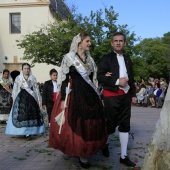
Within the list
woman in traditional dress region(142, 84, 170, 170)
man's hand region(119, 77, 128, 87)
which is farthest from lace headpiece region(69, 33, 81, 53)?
woman in traditional dress region(142, 84, 170, 170)

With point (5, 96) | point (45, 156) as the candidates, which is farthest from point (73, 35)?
point (45, 156)

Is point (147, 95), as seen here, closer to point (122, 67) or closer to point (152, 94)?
point (152, 94)

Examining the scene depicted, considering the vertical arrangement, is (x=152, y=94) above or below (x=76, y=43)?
below

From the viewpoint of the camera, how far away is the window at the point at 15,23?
28.7 m

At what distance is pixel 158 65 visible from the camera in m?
48.6

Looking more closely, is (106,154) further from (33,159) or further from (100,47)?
(100,47)

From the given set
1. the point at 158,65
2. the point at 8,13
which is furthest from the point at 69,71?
the point at 158,65

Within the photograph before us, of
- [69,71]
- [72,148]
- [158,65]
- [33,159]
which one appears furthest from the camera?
[158,65]

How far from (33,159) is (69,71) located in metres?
1.62

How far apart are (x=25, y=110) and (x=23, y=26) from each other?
22.2 meters

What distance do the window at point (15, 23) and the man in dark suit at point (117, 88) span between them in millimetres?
24993

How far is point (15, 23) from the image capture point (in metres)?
28.9

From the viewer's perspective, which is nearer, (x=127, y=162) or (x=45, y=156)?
(x=127, y=162)

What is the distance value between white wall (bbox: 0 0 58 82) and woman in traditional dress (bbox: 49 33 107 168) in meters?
23.3
